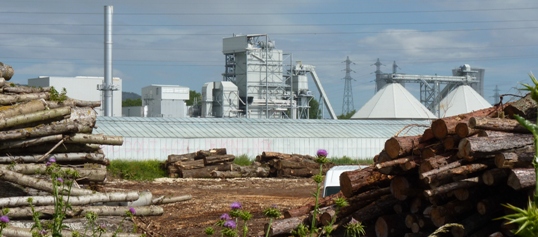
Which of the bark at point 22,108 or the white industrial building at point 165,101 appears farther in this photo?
the white industrial building at point 165,101

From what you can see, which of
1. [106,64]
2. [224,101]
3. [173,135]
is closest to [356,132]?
[173,135]

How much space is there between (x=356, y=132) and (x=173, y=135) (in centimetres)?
1159

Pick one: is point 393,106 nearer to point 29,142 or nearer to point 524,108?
point 29,142

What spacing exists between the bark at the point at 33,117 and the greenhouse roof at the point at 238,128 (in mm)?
23728

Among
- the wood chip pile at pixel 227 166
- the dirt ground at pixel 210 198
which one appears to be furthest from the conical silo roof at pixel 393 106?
the dirt ground at pixel 210 198

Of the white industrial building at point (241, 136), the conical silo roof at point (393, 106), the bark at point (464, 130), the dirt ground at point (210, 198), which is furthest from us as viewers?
the conical silo roof at point (393, 106)

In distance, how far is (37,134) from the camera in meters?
11.3

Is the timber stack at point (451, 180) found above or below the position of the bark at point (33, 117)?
below

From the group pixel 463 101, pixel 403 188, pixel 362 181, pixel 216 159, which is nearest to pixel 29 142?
pixel 362 181

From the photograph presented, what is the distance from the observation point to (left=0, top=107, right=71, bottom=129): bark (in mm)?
10961

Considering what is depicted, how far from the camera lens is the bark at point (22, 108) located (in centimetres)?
1120

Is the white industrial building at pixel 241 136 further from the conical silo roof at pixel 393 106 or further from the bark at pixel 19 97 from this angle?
the conical silo roof at pixel 393 106

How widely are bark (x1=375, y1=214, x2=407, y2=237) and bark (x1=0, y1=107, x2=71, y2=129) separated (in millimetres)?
5133

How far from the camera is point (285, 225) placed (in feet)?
32.4
